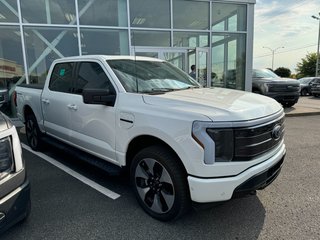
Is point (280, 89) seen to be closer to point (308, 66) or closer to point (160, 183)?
point (160, 183)

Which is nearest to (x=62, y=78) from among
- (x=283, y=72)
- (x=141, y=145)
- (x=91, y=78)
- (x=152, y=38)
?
(x=91, y=78)

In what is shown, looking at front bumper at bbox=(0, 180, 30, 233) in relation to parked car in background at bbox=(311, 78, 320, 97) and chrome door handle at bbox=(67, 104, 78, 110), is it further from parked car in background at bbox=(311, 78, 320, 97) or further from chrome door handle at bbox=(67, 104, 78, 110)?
parked car in background at bbox=(311, 78, 320, 97)

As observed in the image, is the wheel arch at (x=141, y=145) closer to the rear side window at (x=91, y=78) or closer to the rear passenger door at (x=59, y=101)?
the rear side window at (x=91, y=78)

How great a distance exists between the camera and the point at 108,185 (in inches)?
148

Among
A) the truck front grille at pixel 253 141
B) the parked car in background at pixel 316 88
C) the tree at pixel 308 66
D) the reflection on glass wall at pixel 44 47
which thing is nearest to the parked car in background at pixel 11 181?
the truck front grille at pixel 253 141

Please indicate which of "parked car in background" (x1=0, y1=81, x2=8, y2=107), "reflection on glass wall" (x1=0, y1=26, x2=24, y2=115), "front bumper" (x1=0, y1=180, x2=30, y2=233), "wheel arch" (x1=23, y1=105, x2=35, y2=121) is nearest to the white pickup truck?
"front bumper" (x1=0, y1=180, x2=30, y2=233)

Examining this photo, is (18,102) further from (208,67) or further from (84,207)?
(208,67)

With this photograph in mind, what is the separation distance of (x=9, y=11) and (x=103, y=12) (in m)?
3.17

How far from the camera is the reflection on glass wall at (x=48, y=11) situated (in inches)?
352

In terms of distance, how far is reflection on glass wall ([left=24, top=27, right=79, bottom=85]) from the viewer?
29.9 ft

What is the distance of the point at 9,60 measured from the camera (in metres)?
8.95

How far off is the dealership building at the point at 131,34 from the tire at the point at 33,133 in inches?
154

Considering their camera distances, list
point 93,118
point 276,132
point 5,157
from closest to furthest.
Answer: point 5,157
point 276,132
point 93,118

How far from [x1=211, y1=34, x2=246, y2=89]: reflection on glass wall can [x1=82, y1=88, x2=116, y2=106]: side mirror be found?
8.60 meters
